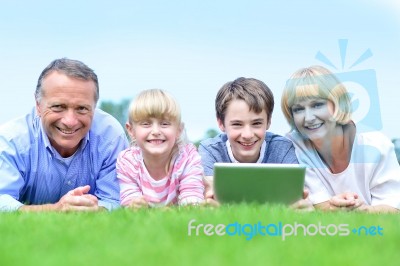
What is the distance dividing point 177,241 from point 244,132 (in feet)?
8.08

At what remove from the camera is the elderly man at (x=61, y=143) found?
18.0 ft

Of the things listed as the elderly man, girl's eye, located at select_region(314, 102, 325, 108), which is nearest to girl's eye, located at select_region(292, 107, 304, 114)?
girl's eye, located at select_region(314, 102, 325, 108)

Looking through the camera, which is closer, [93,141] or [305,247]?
[305,247]

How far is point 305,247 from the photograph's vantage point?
103 inches

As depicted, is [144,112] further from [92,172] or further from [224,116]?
[92,172]

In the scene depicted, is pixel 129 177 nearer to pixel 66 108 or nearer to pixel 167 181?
pixel 167 181

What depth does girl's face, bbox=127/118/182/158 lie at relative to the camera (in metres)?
4.92

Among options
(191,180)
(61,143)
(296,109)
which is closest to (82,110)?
(61,143)

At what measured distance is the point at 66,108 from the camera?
5.49m

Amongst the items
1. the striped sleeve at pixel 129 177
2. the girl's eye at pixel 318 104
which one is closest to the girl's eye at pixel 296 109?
→ the girl's eye at pixel 318 104

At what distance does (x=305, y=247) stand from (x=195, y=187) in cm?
243

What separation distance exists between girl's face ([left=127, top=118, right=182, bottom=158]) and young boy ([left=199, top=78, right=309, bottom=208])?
1.71 feet

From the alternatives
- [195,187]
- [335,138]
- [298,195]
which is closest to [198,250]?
[298,195]

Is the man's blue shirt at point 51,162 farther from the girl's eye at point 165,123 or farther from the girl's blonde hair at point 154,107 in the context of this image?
the girl's eye at point 165,123
